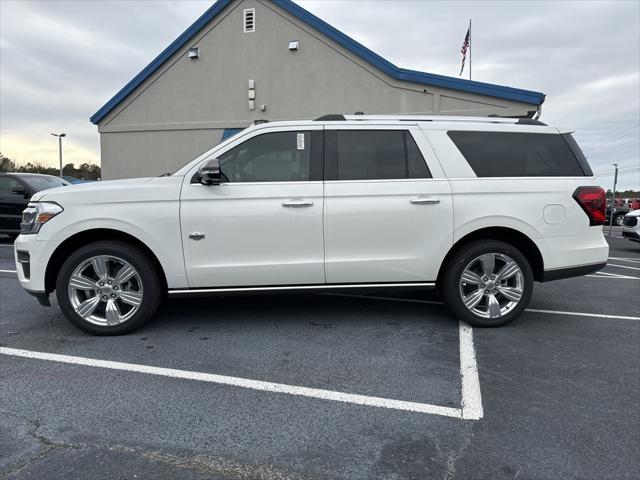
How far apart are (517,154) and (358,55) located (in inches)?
372

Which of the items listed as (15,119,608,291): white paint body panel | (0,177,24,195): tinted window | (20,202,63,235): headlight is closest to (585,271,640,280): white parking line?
(15,119,608,291): white paint body panel

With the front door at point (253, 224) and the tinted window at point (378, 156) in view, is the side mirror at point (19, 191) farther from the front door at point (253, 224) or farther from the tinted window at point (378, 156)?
the tinted window at point (378, 156)

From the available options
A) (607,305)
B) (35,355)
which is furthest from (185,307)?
(607,305)

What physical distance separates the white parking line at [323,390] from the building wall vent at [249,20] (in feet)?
41.1

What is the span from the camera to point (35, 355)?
11.9 ft

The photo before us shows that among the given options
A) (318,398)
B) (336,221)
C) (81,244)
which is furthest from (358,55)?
(318,398)

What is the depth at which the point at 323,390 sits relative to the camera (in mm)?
2998

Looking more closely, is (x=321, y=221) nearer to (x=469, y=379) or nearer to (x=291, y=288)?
(x=291, y=288)

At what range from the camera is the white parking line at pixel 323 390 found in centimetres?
277

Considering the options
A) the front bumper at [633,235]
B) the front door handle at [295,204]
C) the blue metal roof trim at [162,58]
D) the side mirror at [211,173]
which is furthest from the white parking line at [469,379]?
the blue metal roof trim at [162,58]

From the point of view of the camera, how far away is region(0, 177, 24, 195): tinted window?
1038cm

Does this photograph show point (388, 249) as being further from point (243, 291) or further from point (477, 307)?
point (243, 291)

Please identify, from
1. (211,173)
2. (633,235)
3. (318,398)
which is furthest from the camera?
(633,235)

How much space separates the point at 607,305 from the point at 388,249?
10.5ft
